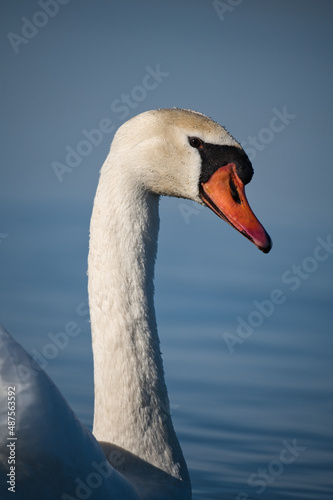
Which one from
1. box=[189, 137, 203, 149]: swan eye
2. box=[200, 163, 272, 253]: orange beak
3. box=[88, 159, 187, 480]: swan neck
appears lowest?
box=[88, 159, 187, 480]: swan neck

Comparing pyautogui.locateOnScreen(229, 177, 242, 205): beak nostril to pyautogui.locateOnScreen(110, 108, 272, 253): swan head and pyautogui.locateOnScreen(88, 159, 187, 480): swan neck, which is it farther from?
pyautogui.locateOnScreen(88, 159, 187, 480): swan neck

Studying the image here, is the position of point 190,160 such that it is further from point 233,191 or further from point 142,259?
point 142,259

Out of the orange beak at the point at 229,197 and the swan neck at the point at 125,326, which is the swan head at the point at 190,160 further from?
the swan neck at the point at 125,326

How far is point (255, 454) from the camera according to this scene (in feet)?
18.7

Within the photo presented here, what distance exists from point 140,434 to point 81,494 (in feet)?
1.67

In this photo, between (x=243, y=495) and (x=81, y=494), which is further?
(x=243, y=495)

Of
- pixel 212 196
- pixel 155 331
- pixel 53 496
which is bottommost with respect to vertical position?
pixel 53 496

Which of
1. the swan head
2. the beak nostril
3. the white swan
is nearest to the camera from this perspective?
the white swan

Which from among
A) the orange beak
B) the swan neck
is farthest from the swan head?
the swan neck

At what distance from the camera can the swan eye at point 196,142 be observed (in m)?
3.89

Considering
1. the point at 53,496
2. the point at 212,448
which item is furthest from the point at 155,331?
the point at 212,448

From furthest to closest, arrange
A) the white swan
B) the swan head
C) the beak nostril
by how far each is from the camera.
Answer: the beak nostril → the swan head → the white swan

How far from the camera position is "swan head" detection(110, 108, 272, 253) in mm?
→ 3840

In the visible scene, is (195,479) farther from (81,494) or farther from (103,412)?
(81,494)
